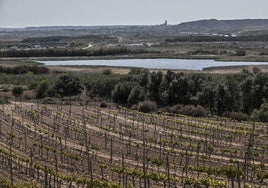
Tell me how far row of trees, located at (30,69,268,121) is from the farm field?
4976 mm

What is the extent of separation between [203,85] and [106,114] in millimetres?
11215

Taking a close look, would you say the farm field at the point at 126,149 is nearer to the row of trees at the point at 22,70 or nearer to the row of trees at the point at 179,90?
the row of trees at the point at 179,90

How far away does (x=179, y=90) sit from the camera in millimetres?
54562

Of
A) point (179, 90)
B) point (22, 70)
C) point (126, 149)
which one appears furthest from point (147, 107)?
point (22, 70)

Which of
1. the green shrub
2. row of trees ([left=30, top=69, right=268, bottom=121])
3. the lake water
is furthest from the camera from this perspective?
the lake water

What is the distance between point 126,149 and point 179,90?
22750mm

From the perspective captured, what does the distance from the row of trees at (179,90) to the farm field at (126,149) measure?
4976 millimetres

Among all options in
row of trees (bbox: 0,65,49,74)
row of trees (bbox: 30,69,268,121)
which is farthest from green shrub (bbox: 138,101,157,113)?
row of trees (bbox: 0,65,49,74)

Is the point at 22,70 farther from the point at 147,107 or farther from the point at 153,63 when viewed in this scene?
the point at 147,107

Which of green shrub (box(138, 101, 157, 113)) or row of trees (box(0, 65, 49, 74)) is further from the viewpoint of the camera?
row of trees (box(0, 65, 49, 74))

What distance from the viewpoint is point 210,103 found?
51.7 meters

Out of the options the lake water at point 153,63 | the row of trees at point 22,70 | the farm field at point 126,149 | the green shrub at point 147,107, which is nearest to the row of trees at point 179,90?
the green shrub at point 147,107

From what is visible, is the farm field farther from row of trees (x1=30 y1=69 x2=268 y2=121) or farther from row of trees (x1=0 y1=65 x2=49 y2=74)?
row of trees (x1=0 y1=65 x2=49 y2=74)

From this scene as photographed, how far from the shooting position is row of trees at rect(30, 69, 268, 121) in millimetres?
50156
